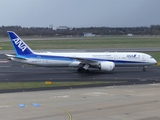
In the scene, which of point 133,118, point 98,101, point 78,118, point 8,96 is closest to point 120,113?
point 133,118

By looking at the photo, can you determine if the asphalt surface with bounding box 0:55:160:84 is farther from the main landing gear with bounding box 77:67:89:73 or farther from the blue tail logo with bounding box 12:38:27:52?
the blue tail logo with bounding box 12:38:27:52

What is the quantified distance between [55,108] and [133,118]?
6.96 meters

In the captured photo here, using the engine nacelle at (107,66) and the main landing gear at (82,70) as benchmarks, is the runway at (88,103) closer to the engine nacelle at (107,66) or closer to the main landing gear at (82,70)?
the engine nacelle at (107,66)

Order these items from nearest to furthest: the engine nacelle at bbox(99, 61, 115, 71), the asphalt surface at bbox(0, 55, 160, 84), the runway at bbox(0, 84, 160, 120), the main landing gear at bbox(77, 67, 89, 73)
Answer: the runway at bbox(0, 84, 160, 120) < the asphalt surface at bbox(0, 55, 160, 84) < the engine nacelle at bbox(99, 61, 115, 71) < the main landing gear at bbox(77, 67, 89, 73)

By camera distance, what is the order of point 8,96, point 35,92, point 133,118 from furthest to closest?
point 35,92 < point 8,96 < point 133,118

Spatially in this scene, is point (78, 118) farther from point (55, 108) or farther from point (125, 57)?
point (125, 57)

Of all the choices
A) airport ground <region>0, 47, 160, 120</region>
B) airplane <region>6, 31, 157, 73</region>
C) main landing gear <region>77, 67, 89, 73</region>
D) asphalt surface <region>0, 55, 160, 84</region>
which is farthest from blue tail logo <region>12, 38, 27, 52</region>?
airport ground <region>0, 47, 160, 120</region>

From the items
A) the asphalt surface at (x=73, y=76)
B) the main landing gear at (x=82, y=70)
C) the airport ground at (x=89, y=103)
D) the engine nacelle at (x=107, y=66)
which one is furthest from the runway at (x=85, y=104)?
the main landing gear at (x=82, y=70)

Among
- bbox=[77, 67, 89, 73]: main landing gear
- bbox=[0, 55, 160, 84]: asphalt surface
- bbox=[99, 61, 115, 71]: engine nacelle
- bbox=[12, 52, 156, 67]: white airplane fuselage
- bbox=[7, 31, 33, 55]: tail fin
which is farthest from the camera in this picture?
bbox=[77, 67, 89, 73]: main landing gear

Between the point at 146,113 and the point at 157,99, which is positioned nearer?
the point at 146,113

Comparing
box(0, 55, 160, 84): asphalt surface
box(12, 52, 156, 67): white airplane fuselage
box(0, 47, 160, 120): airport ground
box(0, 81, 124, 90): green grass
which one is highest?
box(12, 52, 156, 67): white airplane fuselage

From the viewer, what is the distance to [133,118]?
2514 cm

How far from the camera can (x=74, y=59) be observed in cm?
5769

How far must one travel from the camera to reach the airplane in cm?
5697
